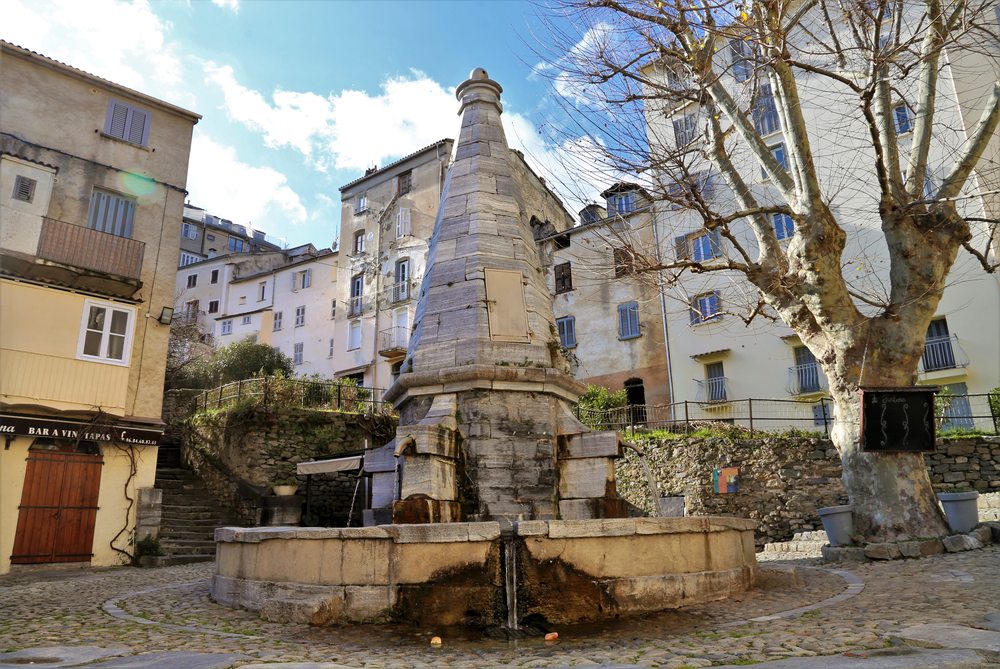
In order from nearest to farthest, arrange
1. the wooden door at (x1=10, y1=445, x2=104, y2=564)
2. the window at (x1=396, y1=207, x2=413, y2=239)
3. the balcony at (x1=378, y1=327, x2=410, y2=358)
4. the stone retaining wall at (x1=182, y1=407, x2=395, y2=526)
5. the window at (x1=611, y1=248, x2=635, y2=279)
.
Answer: the window at (x1=611, y1=248, x2=635, y2=279), the wooden door at (x1=10, y1=445, x2=104, y2=564), the stone retaining wall at (x1=182, y1=407, x2=395, y2=526), the balcony at (x1=378, y1=327, x2=410, y2=358), the window at (x1=396, y1=207, x2=413, y2=239)

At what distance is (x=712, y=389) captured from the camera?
24406mm

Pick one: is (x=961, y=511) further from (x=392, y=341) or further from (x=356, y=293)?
(x=356, y=293)

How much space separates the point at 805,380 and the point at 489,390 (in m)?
17.8

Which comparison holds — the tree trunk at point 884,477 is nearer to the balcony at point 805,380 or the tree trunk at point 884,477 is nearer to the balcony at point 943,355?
the balcony at point 943,355

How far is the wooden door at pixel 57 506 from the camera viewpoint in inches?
523

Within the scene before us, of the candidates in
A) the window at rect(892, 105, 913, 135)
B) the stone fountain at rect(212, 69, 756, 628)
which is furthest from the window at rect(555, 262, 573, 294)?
the stone fountain at rect(212, 69, 756, 628)

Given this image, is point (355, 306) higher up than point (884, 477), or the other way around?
point (355, 306)

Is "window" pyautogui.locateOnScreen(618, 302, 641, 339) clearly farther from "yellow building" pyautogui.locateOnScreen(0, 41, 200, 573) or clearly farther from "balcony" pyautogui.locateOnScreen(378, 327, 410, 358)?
"yellow building" pyautogui.locateOnScreen(0, 41, 200, 573)

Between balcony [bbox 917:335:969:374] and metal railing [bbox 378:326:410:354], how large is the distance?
19673 mm

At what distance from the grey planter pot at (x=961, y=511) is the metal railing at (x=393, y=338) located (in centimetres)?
2337

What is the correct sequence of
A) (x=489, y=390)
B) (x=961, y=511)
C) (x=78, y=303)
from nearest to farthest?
1. (x=489, y=390)
2. (x=961, y=511)
3. (x=78, y=303)

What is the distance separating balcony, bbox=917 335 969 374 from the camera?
20.1 metres

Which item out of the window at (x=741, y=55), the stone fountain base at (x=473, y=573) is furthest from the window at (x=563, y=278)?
the stone fountain base at (x=473, y=573)

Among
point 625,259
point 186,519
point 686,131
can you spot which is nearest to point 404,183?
point 186,519
